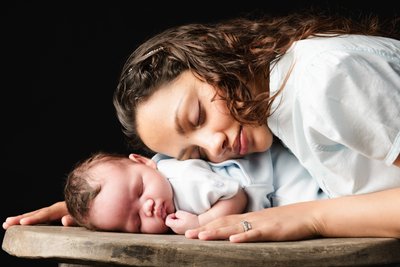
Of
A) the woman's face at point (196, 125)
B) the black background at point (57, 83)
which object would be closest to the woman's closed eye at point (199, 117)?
the woman's face at point (196, 125)

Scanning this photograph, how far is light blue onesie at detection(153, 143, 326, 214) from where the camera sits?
2181mm

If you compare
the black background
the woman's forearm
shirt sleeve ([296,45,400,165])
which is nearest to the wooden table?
the woman's forearm

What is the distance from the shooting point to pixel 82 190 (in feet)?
7.14

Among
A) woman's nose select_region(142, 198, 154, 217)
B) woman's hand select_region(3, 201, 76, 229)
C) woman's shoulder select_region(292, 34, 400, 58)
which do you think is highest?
woman's shoulder select_region(292, 34, 400, 58)

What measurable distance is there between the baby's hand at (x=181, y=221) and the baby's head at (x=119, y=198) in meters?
0.03

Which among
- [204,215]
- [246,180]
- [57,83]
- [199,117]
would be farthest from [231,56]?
[57,83]

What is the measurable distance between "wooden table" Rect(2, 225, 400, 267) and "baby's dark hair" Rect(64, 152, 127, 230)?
267mm

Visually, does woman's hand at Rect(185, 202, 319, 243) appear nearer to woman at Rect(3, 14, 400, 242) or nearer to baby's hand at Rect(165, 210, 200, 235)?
woman at Rect(3, 14, 400, 242)

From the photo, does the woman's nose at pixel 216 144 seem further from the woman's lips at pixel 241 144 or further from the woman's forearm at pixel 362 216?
A: the woman's forearm at pixel 362 216

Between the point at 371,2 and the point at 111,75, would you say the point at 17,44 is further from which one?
the point at 371,2

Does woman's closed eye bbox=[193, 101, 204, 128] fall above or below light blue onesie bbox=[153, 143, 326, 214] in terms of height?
above

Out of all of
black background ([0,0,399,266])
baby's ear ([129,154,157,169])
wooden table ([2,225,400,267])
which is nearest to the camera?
wooden table ([2,225,400,267])

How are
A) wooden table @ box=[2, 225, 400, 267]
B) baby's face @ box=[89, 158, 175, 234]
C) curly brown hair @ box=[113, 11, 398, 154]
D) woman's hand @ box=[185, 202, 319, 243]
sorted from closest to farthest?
wooden table @ box=[2, 225, 400, 267] < woman's hand @ box=[185, 202, 319, 243] < baby's face @ box=[89, 158, 175, 234] < curly brown hair @ box=[113, 11, 398, 154]

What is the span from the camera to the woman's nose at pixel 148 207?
2.14 meters
